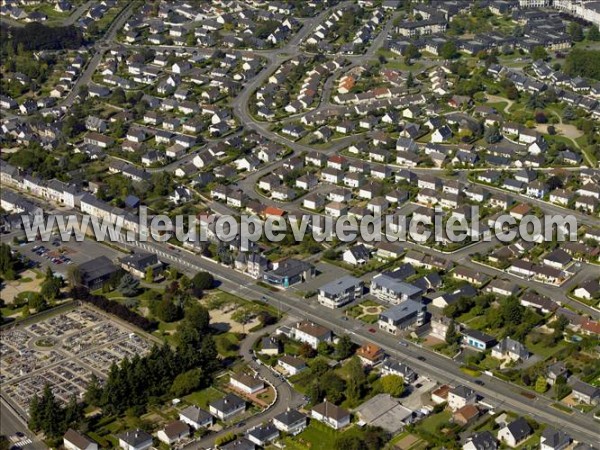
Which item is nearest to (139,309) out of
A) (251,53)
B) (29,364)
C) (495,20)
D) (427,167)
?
(29,364)

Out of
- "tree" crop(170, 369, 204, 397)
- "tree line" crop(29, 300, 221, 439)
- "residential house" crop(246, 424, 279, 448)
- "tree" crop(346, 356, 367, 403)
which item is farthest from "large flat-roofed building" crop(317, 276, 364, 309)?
"residential house" crop(246, 424, 279, 448)

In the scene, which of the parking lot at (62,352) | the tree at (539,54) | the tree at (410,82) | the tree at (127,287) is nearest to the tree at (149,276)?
the tree at (127,287)

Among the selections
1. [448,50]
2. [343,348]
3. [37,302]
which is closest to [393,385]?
[343,348]

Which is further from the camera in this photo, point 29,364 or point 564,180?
point 564,180

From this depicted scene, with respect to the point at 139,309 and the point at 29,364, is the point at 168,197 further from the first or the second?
the point at 29,364

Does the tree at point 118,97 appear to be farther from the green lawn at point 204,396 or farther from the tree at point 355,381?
the tree at point 355,381

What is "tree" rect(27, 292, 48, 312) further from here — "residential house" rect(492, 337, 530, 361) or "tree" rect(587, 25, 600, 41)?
"tree" rect(587, 25, 600, 41)
